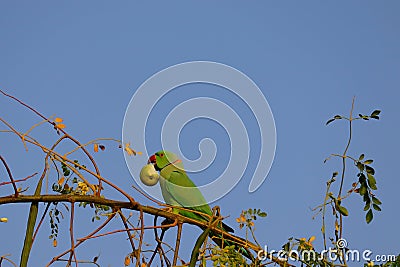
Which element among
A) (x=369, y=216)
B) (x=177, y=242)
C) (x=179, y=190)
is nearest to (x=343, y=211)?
(x=369, y=216)

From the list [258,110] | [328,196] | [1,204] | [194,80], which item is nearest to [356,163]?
[328,196]

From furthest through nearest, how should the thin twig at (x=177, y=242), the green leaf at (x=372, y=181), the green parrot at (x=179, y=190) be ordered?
the green parrot at (x=179, y=190) → the green leaf at (x=372, y=181) → the thin twig at (x=177, y=242)

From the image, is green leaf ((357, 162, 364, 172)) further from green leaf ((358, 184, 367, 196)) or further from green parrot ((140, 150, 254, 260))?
green parrot ((140, 150, 254, 260))

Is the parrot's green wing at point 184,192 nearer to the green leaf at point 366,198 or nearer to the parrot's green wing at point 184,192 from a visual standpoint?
the parrot's green wing at point 184,192

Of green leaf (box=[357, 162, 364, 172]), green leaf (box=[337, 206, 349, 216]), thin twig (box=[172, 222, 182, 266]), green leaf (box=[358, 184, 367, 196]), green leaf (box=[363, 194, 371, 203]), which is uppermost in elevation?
green leaf (box=[357, 162, 364, 172])

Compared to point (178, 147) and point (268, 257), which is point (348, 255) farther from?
point (178, 147)

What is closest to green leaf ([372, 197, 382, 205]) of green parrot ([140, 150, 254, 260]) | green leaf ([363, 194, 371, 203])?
green leaf ([363, 194, 371, 203])

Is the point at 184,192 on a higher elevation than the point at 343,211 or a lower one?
higher

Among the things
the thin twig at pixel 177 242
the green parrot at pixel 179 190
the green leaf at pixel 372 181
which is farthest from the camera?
the green parrot at pixel 179 190

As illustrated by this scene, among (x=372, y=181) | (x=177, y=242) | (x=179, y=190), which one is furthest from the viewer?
(x=179, y=190)

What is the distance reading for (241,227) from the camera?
3.67ft

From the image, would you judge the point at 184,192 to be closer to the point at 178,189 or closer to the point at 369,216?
the point at 178,189

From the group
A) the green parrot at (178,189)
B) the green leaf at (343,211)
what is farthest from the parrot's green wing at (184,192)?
the green leaf at (343,211)

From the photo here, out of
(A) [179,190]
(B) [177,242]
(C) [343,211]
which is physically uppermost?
(A) [179,190]
